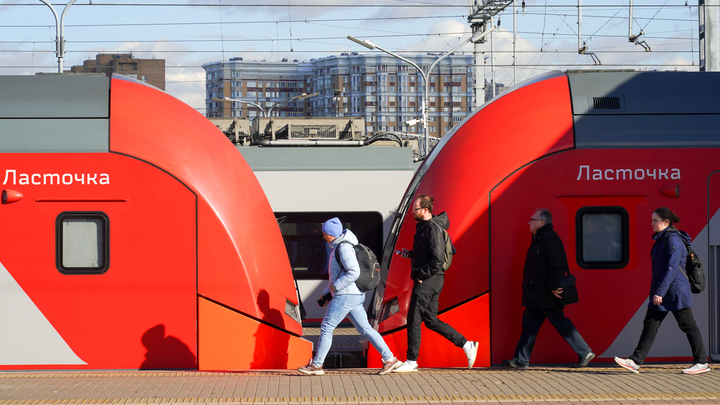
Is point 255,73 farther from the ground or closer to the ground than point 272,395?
farther from the ground

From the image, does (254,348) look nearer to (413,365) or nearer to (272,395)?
(272,395)

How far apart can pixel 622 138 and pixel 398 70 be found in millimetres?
118054

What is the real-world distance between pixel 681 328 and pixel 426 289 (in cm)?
238

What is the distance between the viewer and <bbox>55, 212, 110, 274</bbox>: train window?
21.8 feet

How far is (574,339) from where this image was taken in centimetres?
660

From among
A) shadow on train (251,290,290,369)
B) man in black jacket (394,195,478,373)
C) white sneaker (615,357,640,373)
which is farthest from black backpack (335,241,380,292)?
white sneaker (615,357,640,373)

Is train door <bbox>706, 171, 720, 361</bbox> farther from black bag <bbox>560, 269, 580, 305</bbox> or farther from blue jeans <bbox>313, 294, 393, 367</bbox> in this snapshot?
blue jeans <bbox>313, 294, 393, 367</bbox>

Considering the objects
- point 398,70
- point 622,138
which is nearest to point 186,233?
point 622,138

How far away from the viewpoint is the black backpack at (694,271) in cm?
650

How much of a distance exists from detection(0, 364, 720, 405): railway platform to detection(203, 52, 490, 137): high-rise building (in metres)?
113

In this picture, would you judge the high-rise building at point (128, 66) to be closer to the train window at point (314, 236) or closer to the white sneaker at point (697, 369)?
the train window at point (314, 236)

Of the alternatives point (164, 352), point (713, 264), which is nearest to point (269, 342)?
point (164, 352)

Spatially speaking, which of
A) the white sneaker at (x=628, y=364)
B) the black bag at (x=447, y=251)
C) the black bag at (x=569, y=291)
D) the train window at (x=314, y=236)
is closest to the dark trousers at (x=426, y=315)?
the black bag at (x=447, y=251)

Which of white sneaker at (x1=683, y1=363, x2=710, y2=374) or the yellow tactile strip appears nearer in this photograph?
the yellow tactile strip
